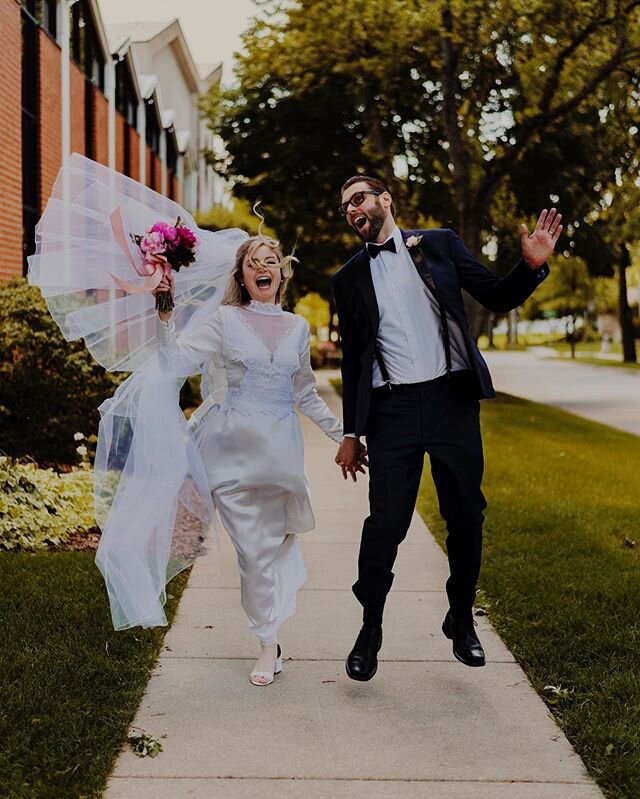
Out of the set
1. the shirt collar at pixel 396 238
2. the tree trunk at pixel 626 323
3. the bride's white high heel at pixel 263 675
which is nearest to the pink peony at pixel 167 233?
the shirt collar at pixel 396 238

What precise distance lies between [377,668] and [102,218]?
2466mm

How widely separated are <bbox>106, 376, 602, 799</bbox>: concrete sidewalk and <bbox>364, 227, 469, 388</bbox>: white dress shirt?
54.9 inches

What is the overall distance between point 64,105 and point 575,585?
543 inches

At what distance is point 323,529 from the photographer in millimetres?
9203

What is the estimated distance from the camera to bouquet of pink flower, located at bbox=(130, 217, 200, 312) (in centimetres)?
499

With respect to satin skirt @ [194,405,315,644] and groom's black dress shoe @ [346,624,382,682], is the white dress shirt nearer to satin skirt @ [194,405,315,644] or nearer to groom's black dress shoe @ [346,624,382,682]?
satin skirt @ [194,405,315,644]

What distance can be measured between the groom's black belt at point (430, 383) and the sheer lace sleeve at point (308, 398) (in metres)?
0.46

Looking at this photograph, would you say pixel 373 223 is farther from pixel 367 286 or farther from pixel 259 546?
pixel 259 546

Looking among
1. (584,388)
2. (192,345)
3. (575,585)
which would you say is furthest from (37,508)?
(584,388)

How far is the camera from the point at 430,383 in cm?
486

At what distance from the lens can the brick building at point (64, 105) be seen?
15.6 metres

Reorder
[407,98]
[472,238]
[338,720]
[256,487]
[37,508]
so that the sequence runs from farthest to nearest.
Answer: [407,98] → [472,238] → [37,508] → [256,487] → [338,720]

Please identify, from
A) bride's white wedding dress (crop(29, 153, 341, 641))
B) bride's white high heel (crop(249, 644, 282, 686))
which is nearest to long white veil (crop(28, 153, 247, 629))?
bride's white wedding dress (crop(29, 153, 341, 641))

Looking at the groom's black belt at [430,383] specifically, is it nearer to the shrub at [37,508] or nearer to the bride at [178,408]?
the bride at [178,408]
